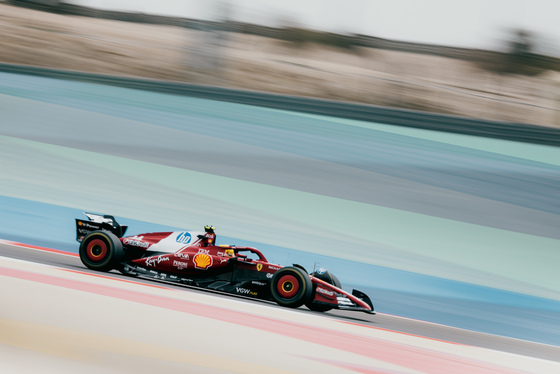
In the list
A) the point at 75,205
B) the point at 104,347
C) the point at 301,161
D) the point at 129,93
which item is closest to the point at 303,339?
the point at 104,347

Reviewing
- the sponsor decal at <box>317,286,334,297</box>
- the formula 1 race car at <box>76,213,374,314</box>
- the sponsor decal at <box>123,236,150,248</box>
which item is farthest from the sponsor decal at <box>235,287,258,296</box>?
the sponsor decal at <box>123,236,150,248</box>

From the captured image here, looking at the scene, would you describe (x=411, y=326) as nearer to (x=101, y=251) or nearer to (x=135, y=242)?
(x=135, y=242)

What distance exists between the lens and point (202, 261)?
583cm

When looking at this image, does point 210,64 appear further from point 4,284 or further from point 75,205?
point 4,284

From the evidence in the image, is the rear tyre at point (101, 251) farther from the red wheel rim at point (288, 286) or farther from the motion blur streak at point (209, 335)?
the red wheel rim at point (288, 286)

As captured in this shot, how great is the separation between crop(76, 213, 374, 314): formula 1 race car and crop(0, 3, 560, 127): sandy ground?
13.6 ft

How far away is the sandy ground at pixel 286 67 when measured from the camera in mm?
9281

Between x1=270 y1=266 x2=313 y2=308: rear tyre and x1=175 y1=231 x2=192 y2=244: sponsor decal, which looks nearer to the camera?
x1=270 y1=266 x2=313 y2=308: rear tyre

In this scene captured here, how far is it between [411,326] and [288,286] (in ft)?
4.84

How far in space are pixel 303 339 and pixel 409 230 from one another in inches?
165

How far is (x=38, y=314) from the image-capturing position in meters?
3.28

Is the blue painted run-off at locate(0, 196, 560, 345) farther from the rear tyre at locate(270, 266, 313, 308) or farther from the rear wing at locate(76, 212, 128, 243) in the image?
the rear wing at locate(76, 212, 128, 243)

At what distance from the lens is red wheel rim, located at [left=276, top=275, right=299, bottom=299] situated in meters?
5.61

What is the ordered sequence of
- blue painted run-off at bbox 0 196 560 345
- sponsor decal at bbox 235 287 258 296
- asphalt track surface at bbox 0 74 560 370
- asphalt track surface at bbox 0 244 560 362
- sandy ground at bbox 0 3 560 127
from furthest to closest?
sandy ground at bbox 0 3 560 127, asphalt track surface at bbox 0 74 560 370, blue painted run-off at bbox 0 196 560 345, sponsor decal at bbox 235 287 258 296, asphalt track surface at bbox 0 244 560 362
